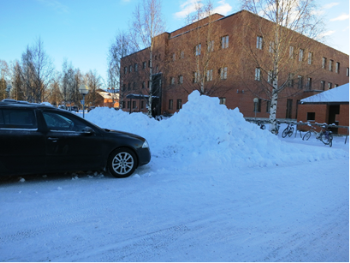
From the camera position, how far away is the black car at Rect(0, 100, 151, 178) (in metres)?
4.57

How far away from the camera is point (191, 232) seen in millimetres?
3188

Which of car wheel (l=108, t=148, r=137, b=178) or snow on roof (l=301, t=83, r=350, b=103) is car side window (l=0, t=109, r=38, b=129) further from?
snow on roof (l=301, t=83, r=350, b=103)

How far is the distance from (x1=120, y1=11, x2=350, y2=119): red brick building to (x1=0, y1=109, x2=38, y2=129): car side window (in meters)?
14.1

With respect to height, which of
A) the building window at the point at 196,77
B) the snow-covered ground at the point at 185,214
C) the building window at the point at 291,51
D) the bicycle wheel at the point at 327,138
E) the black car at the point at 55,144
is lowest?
the snow-covered ground at the point at 185,214

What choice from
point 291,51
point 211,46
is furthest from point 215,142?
point 211,46

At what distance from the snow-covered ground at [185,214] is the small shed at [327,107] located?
1519cm

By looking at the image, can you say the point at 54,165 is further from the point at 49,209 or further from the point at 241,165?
the point at 241,165

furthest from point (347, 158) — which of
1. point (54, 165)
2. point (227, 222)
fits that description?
point (54, 165)

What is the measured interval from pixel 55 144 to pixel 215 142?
4805 mm

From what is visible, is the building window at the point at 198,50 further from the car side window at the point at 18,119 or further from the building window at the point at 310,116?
the car side window at the point at 18,119

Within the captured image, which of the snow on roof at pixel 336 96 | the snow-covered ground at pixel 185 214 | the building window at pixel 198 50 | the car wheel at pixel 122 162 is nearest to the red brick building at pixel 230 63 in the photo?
the building window at pixel 198 50

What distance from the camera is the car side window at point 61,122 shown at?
→ 4906mm

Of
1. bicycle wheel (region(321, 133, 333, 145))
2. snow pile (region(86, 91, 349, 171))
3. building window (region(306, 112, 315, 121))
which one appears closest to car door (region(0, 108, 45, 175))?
snow pile (region(86, 91, 349, 171))

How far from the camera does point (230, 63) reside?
19.8 meters
